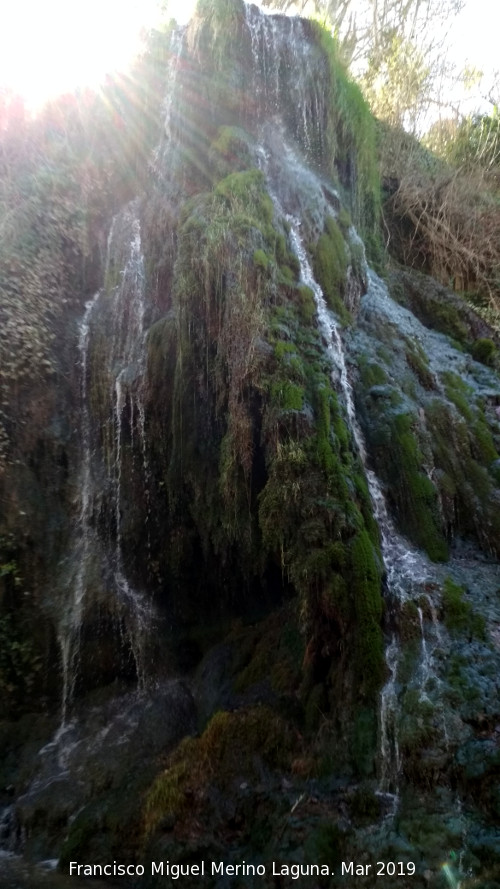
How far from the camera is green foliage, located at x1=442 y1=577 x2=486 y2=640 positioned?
498cm

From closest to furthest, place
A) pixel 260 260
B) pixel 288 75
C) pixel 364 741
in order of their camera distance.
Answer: pixel 364 741, pixel 260 260, pixel 288 75

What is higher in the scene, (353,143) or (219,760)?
(353,143)

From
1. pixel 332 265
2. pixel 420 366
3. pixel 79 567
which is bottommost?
pixel 79 567

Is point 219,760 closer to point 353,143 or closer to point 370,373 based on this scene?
point 370,373

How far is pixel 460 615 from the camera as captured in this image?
16.8 feet

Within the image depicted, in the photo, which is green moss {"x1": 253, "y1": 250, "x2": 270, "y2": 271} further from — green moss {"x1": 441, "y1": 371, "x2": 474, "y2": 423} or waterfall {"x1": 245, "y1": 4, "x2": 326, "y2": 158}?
waterfall {"x1": 245, "y1": 4, "x2": 326, "y2": 158}

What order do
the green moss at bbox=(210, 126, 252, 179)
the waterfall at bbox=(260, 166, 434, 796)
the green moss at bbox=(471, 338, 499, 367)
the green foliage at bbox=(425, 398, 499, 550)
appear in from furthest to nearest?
the green moss at bbox=(471, 338, 499, 367), the green moss at bbox=(210, 126, 252, 179), the green foliage at bbox=(425, 398, 499, 550), the waterfall at bbox=(260, 166, 434, 796)

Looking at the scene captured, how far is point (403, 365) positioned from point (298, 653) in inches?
152

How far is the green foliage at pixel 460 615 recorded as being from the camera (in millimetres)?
4984

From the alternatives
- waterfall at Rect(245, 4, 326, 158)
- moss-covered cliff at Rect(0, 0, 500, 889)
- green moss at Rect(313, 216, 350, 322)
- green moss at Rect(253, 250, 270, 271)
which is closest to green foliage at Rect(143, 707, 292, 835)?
moss-covered cliff at Rect(0, 0, 500, 889)

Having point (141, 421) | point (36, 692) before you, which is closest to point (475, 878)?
point (36, 692)

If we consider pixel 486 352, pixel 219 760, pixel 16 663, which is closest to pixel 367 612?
pixel 219 760

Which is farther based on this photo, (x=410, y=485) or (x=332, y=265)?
(x=332, y=265)

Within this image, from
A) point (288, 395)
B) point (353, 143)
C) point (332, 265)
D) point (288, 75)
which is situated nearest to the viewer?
point (288, 395)
